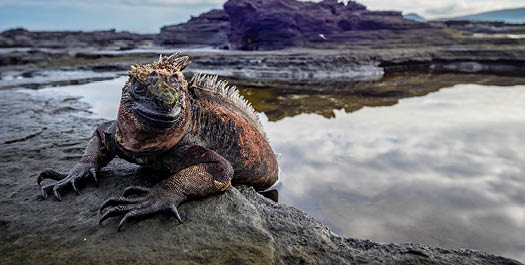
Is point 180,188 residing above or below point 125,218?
above

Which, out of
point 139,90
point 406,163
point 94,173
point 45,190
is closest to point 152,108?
point 139,90

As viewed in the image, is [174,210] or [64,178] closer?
[174,210]

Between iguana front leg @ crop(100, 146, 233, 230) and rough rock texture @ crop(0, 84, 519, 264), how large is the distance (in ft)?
0.20

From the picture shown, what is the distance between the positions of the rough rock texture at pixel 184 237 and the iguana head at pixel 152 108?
0.48 metres

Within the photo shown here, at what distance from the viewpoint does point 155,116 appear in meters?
1.96

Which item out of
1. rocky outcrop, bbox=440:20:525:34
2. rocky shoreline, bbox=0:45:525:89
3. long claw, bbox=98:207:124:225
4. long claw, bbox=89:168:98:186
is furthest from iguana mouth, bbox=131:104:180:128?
rocky outcrop, bbox=440:20:525:34

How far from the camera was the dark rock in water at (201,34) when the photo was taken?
114 ft

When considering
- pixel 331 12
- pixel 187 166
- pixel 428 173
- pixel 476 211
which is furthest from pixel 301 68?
pixel 331 12

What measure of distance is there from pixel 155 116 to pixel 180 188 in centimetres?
53

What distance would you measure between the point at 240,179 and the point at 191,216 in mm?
900

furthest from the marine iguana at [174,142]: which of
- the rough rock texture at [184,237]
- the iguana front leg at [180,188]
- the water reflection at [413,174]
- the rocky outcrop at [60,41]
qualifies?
the rocky outcrop at [60,41]

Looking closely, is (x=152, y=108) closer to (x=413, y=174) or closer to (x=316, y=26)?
(x=413, y=174)

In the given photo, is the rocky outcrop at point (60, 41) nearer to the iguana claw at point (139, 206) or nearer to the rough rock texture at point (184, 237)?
the rough rock texture at point (184, 237)

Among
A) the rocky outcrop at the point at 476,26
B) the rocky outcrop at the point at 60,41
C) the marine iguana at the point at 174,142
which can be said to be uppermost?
the rocky outcrop at the point at 476,26
